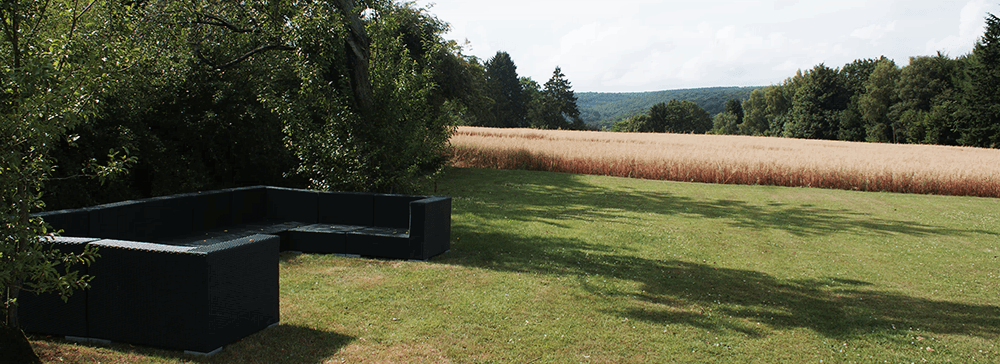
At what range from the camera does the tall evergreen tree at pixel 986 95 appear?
40.9m

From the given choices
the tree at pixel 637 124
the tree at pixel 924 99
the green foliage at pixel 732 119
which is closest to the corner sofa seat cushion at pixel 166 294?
the tree at pixel 924 99

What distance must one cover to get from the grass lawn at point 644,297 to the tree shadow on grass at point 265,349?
2 cm

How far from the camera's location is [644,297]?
6020 millimetres

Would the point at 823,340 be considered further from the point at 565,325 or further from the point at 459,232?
the point at 459,232

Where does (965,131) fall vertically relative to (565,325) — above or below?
above

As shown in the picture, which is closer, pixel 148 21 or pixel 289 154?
pixel 148 21

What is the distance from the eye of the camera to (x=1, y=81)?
10.3 ft

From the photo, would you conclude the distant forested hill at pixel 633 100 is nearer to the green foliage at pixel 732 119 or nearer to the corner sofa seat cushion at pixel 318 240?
the green foliage at pixel 732 119

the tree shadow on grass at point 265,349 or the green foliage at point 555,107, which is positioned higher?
the green foliage at point 555,107

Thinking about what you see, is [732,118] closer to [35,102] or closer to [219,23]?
[219,23]

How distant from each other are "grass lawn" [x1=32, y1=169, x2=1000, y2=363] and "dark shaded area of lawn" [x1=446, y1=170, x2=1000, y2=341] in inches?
1.1

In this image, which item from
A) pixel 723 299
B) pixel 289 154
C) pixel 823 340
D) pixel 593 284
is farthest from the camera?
pixel 289 154

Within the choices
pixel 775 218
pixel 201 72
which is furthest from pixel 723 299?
pixel 201 72

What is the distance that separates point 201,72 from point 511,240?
597cm
